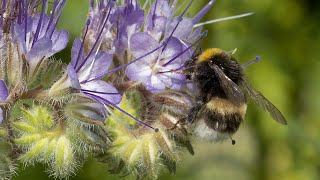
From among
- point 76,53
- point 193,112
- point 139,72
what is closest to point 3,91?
point 76,53

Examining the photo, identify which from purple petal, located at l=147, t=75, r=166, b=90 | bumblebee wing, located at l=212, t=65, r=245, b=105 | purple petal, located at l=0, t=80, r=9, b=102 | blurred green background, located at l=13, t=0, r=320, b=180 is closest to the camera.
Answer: purple petal, located at l=0, t=80, r=9, b=102

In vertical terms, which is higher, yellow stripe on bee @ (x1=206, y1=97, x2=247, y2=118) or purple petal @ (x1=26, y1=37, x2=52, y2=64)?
purple petal @ (x1=26, y1=37, x2=52, y2=64)

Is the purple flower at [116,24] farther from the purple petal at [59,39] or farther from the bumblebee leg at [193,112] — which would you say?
the bumblebee leg at [193,112]

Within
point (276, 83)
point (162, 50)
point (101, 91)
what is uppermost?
point (162, 50)

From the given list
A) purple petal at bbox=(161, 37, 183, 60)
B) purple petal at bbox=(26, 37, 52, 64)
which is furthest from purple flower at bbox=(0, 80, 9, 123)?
purple petal at bbox=(161, 37, 183, 60)

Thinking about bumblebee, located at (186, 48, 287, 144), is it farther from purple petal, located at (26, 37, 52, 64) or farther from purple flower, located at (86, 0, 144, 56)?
purple petal, located at (26, 37, 52, 64)

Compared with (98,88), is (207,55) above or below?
above

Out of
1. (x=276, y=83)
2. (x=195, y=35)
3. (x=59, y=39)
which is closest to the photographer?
(x=59, y=39)

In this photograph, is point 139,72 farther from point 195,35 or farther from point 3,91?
point 3,91
